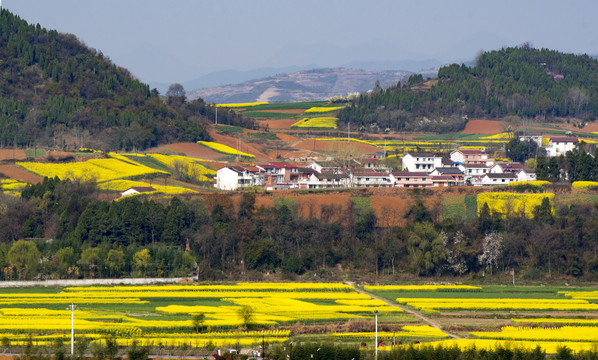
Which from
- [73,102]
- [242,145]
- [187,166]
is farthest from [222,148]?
[73,102]

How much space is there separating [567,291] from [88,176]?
37990 mm

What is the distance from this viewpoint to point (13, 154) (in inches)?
3233

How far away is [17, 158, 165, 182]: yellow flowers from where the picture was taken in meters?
76.2

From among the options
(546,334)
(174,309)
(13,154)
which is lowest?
(546,334)

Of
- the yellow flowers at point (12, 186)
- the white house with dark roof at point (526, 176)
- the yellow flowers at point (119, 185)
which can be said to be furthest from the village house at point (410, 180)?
the yellow flowers at point (12, 186)

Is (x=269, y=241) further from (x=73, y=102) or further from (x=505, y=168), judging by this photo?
(x=73, y=102)

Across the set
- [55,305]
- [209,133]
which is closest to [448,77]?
[209,133]

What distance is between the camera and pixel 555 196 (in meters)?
67.9

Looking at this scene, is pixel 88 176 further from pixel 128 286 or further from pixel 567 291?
pixel 567 291

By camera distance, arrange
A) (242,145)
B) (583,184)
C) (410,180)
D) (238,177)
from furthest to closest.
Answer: (242,145), (410,180), (238,177), (583,184)

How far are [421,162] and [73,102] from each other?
35344 mm

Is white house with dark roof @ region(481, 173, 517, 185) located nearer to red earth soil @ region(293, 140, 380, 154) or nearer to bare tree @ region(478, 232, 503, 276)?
bare tree @ region(478, 232, 503, 276)

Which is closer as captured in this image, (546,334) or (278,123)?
(546,334)

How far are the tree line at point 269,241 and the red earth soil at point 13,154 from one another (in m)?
16.2
